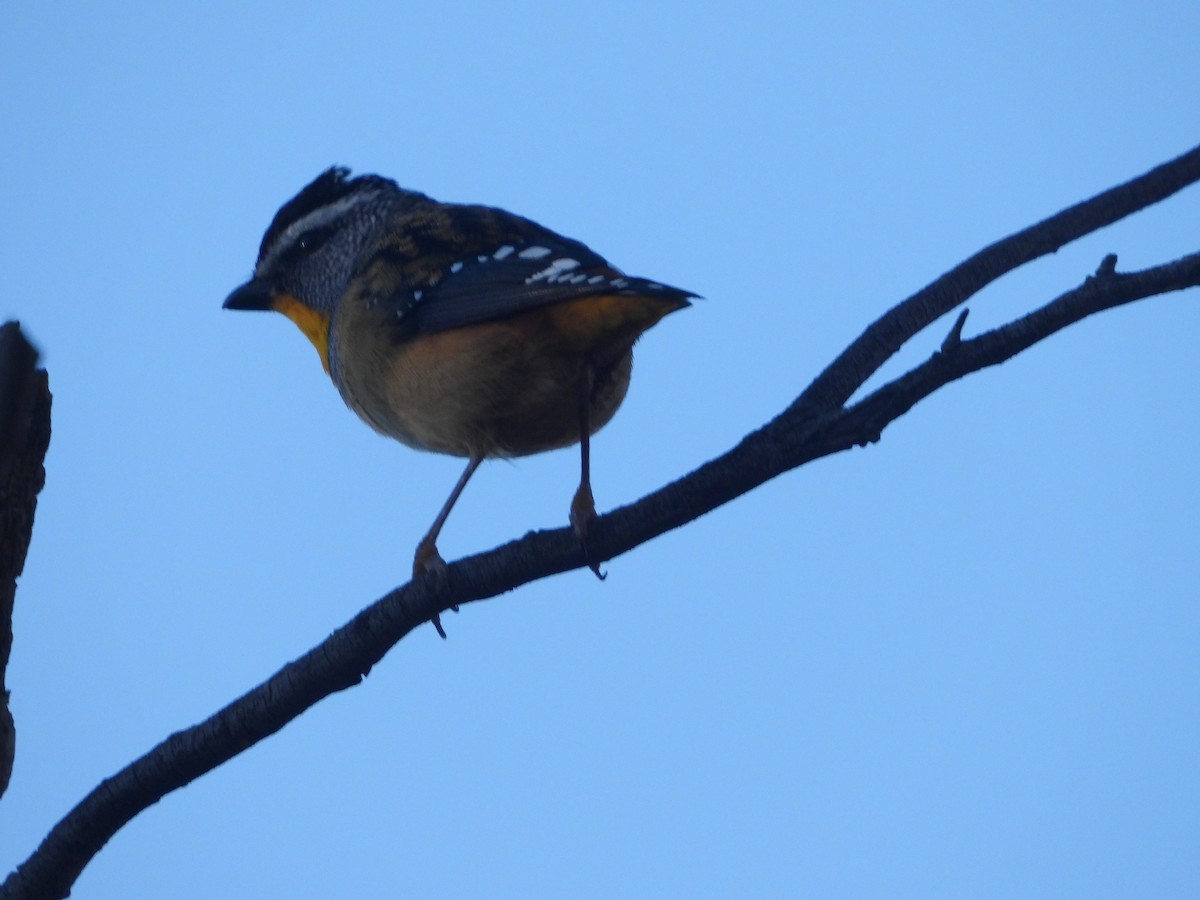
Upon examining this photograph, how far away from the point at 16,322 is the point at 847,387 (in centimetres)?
245

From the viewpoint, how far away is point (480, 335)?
4668 mm

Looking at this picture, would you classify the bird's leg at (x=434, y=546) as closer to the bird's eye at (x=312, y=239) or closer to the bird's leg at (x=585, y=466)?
the bird's leg at (x=585, y=466)

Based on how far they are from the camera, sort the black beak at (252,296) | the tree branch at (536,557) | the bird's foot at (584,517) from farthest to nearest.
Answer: the black beak at (252,296) → the bird's foot at (584,517) → the tree branch at (536,557)

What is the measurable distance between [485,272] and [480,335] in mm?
341

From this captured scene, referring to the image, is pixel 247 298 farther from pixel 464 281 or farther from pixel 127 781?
pixel 127 781

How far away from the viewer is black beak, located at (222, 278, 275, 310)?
21.1ft

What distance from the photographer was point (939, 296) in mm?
4223

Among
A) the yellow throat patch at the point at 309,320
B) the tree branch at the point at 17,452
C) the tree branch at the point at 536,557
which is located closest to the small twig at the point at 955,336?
the tree branch at the point at 536,557

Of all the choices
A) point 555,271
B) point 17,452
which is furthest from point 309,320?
point 17,452

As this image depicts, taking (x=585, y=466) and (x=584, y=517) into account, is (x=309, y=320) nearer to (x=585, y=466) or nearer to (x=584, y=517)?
(x=585, y=466)

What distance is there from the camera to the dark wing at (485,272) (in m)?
4.41

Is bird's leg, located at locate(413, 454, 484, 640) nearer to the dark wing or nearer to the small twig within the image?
the dark wing

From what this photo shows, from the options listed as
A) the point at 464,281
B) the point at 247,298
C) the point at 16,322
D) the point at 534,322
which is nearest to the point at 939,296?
the point at 534,322

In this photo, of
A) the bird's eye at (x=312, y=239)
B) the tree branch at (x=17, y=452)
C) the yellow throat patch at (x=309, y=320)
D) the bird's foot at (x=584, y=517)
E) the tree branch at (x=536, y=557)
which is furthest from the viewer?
the bird's eye at (x=312, y=239)
